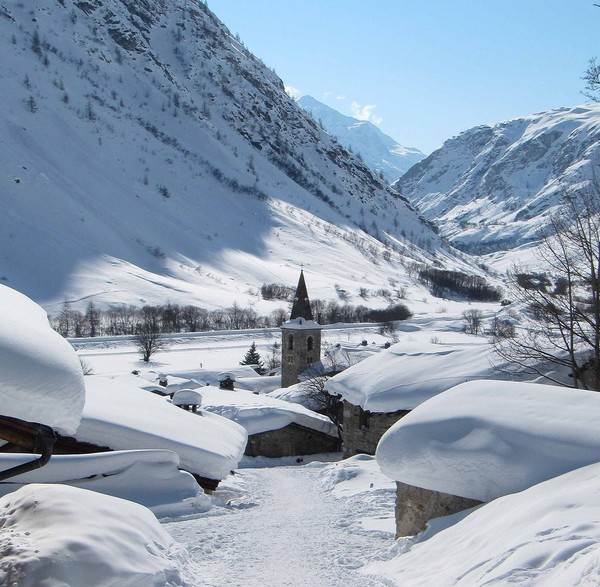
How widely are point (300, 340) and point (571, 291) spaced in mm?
27000

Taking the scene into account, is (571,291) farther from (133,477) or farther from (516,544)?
(516,544)

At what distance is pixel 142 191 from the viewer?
13850 centimetres

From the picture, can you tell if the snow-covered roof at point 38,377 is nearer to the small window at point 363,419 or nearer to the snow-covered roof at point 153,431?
the snow-covered roof at point 153,431

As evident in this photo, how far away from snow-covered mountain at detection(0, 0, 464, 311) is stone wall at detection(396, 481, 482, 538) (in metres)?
83.0

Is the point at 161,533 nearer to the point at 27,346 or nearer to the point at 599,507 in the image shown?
the point at 27,346

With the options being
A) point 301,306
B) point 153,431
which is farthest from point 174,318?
point 153,431

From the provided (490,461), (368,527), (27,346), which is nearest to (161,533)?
(27,346)

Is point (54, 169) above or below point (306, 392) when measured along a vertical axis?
above

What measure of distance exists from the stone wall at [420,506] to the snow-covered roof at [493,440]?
0.39 feet

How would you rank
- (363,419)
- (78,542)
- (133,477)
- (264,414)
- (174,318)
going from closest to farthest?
(78,542) → (133,477) → (363,419) → (264,414) → (174,318)

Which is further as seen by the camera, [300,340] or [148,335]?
[148,335]

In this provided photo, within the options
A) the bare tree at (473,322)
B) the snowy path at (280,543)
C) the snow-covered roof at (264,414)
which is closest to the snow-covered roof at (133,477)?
the snowy path at (280,543)

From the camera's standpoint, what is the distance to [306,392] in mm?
36125

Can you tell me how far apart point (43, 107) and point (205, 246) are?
1816 inches
